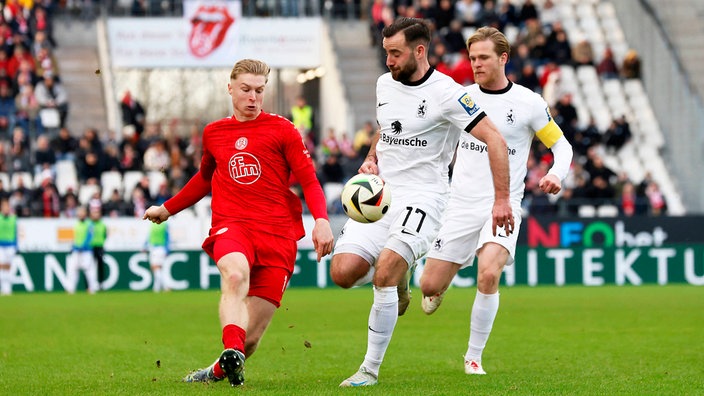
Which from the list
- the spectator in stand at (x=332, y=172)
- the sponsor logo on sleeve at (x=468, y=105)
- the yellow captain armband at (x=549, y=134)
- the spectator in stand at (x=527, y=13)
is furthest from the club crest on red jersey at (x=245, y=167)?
the spectator in stand at (x=527, y=13)

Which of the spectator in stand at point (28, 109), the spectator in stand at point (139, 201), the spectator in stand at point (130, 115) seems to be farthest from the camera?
the spectator in stand at point (130, 115)

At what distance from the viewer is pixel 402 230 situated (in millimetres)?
9820

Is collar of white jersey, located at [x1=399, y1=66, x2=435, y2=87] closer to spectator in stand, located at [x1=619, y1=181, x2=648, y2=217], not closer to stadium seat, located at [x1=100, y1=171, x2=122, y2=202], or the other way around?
spectator in stand, located at [x1=619, y1=181, x2=648, y2=217]

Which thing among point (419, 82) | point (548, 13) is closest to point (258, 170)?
point (419, 82)

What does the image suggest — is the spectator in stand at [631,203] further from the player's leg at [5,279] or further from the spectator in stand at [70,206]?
the player's leg at [5,279]

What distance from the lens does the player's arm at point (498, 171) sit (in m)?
9.22

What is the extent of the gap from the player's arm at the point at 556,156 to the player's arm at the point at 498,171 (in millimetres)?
434

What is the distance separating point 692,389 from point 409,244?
2165mm

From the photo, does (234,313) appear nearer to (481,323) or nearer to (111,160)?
(481,323)

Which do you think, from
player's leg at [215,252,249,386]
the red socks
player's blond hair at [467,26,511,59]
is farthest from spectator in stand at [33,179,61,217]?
the red socks

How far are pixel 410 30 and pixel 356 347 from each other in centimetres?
478

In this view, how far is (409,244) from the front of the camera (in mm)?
9781

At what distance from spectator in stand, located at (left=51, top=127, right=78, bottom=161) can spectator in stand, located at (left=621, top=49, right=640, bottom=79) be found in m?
13.7

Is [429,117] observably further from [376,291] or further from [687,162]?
[687,162]
